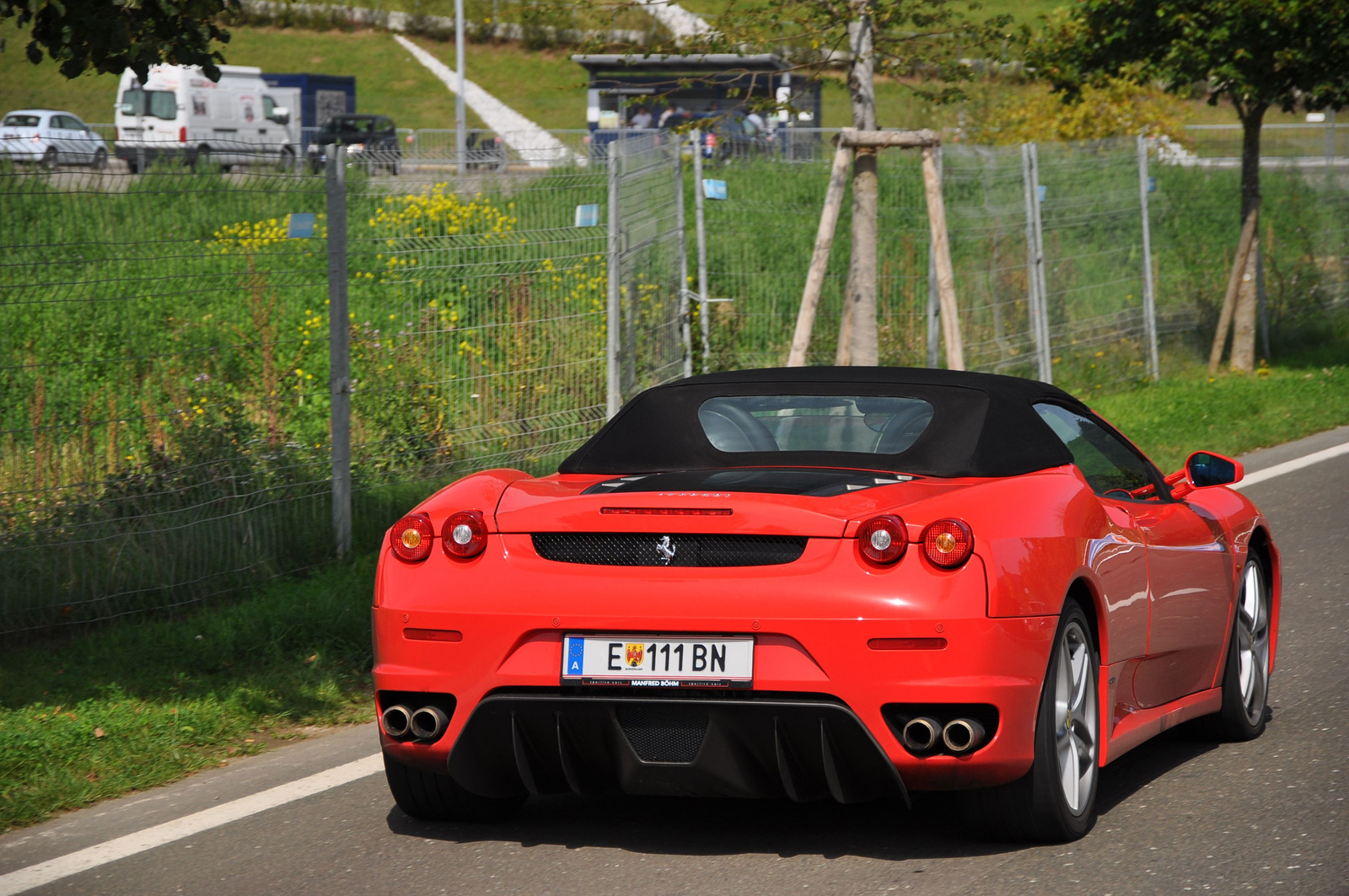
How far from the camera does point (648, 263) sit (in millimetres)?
11703

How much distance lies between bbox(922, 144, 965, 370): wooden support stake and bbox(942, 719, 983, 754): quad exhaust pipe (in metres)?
6.38

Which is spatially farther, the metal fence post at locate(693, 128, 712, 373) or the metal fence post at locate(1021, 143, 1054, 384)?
the metal fence post at locate(1021, 143, 1054, 384)

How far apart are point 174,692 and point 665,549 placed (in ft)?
9.43

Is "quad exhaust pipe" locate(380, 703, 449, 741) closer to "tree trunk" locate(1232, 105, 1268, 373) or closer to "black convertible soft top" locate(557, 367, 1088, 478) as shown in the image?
"black convertible soft top" locate(557, 367, 1088, 478)

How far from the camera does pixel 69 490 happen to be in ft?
23.1

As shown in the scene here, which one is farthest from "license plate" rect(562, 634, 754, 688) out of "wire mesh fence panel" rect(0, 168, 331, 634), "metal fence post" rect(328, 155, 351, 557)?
"metal fence post" rect(328, 155, 351, 557)

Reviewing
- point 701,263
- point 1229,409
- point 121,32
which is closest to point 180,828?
point 121,32

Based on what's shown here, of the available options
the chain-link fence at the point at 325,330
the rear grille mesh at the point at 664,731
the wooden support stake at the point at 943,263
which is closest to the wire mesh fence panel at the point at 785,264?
the chain-link fence at the point at 325,330

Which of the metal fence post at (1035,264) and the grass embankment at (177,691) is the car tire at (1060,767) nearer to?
the grass embankment at (177,691)

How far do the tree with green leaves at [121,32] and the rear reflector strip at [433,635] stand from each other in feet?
9.85

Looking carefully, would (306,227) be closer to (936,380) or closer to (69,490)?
(69,490)

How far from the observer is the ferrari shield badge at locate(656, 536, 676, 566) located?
4113 millimetres

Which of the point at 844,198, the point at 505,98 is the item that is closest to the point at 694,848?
the point at 844,198

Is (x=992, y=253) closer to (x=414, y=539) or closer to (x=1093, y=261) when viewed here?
(x=1093, y=261)
